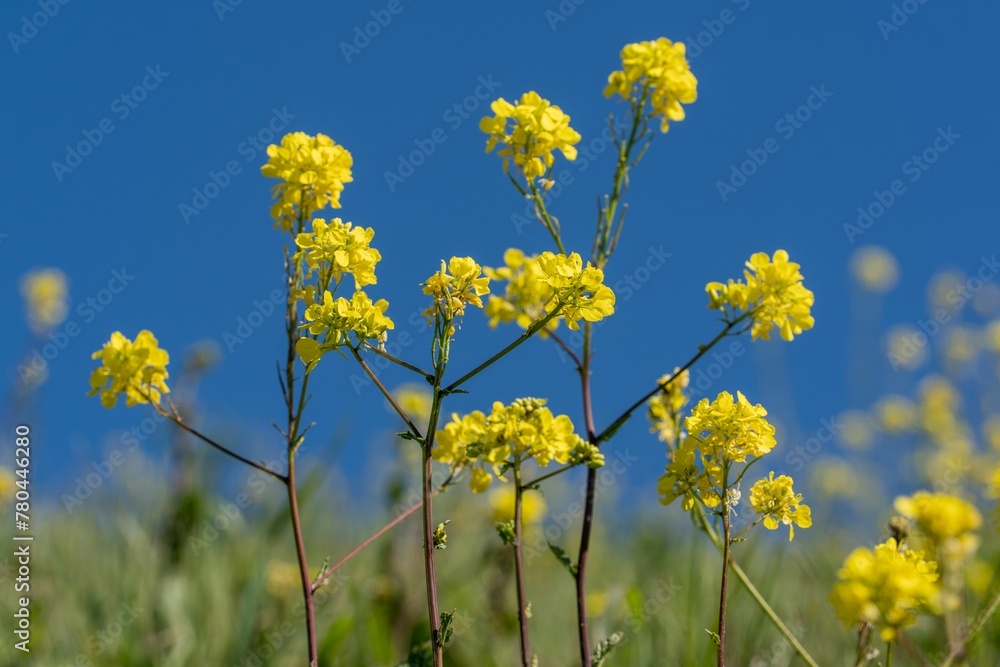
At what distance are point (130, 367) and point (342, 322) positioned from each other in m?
0.82

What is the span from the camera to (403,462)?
4547 millimetres

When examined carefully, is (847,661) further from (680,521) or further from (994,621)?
(680,521)

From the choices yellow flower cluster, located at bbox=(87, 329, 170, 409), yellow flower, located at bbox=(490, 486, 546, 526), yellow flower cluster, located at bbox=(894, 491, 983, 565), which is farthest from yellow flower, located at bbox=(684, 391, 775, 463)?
yellow flower, located at bbox=(490, 486, 546, 526)

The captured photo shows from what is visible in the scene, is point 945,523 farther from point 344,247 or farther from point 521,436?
point 344,247

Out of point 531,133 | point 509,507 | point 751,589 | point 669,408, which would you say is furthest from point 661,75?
point 509,507

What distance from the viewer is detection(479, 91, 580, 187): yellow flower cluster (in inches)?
91.7

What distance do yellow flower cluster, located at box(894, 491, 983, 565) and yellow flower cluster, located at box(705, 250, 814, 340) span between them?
0.49 m

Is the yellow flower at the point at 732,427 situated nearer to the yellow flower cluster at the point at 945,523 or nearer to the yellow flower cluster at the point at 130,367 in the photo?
the yellow flower cluster at the point at 945,523

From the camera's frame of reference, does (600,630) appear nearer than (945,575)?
No

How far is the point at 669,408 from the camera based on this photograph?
2.49 meters

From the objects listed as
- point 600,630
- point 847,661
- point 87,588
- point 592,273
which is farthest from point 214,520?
point 592,273

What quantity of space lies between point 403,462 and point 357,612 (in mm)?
945

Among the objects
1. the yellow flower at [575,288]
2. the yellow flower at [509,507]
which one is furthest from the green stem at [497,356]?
the yellow flower at [509,507]

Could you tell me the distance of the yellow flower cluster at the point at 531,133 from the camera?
2.33m
